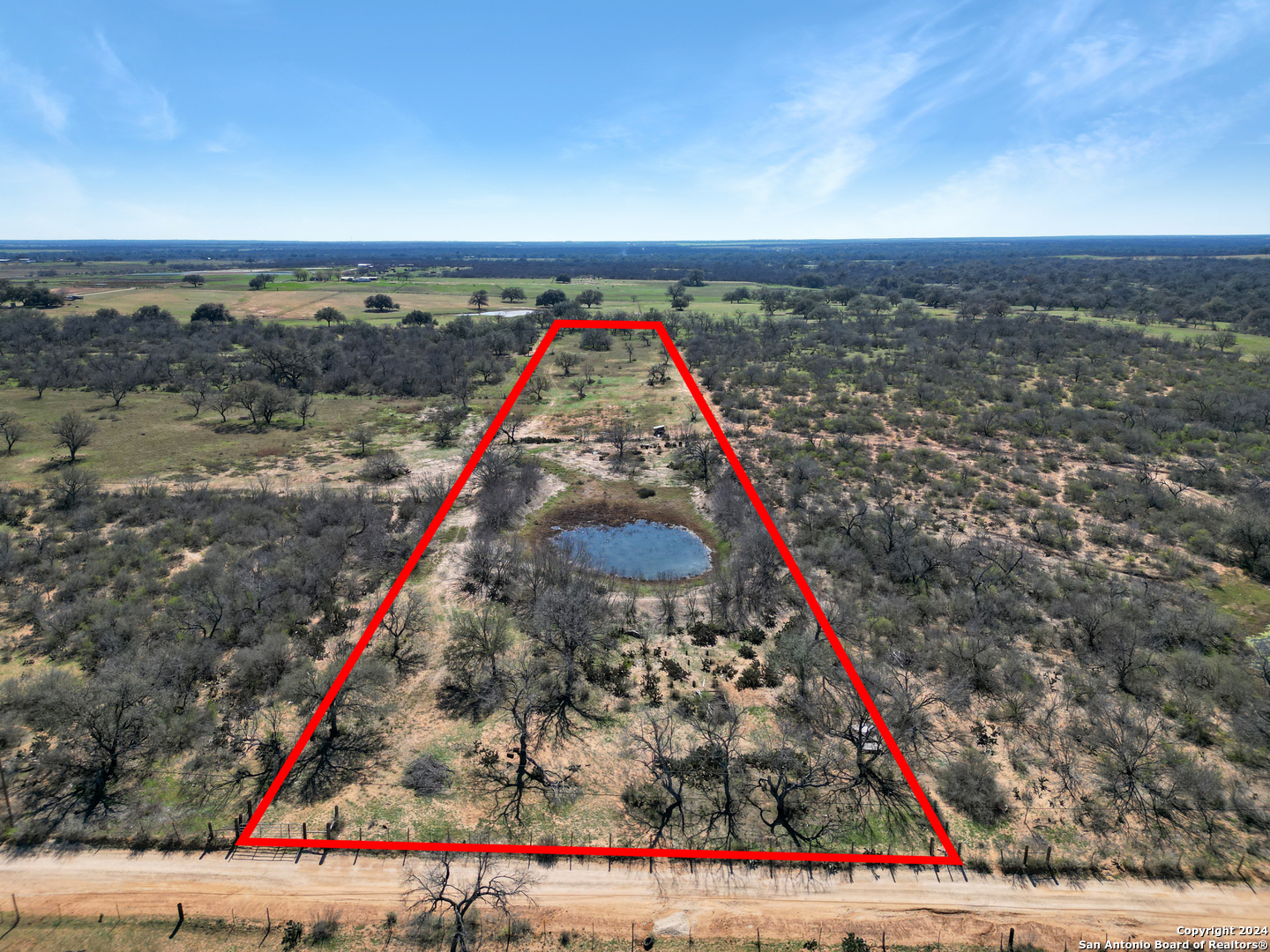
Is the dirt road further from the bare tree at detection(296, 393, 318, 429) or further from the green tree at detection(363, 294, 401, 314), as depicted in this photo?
the green tree at detection(363, 294, 401, 314)

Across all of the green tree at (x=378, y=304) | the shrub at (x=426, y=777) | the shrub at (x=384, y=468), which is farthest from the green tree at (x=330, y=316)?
the shrub at (x=426, y=777)

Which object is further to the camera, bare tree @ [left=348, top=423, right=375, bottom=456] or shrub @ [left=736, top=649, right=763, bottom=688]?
bare tree @ [left=348, top=423, right=375, bottom=456]

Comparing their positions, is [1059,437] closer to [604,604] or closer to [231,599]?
[604,604]

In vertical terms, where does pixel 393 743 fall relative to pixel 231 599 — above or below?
below

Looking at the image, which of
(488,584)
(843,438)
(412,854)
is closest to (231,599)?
(488,584)

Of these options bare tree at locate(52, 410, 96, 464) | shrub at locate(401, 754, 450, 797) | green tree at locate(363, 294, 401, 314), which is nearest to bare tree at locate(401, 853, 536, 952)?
shrub at locate(401, 754, 450, 797)

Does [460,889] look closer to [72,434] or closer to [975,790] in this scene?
[975,790]

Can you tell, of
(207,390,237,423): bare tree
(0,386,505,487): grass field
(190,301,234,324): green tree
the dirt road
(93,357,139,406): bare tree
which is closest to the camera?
the dirt road
